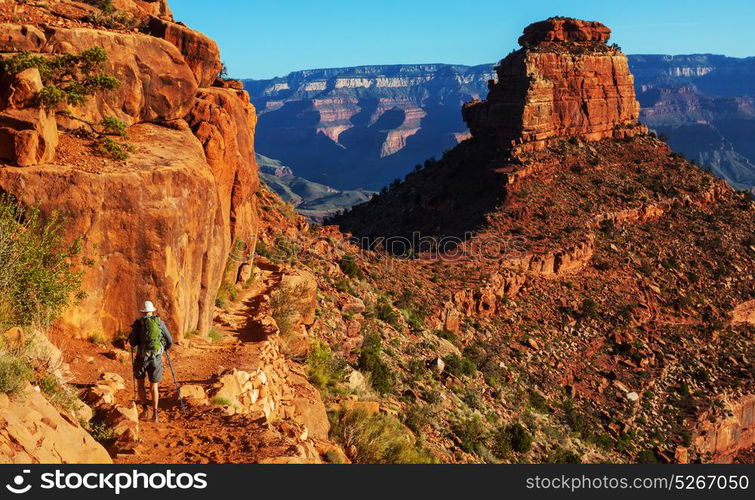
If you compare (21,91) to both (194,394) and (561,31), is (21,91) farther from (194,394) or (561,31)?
(561,31)

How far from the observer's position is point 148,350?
41.0ft

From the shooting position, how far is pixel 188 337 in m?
16.2

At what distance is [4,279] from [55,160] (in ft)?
10.4

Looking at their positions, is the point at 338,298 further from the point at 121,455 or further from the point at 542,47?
the point at 542,47

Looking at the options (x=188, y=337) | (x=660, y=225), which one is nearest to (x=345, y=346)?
(x=188, y=337)

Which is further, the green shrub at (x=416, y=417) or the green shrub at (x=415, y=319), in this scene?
the green shrub at (x=415, y=319)

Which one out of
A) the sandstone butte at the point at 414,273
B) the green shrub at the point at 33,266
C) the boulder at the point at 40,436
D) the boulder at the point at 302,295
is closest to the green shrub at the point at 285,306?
A: the boulder at the point at 302,295

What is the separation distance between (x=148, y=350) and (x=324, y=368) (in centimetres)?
808

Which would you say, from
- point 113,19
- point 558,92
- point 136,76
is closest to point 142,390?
point 136,76

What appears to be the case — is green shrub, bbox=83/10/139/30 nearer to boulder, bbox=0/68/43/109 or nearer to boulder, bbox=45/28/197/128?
boulder, bbox=45/28/197/128

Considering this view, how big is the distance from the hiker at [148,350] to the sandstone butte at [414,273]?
52 centimetres

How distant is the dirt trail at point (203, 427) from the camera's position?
1072 centimetres

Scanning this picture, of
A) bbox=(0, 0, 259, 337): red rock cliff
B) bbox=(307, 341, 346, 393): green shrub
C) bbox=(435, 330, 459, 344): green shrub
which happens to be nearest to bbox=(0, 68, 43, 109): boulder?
bbox=(0, 0, 259, 337): red rock cliff

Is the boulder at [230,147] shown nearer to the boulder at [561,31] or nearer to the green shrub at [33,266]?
the green shrub at [33,266]
